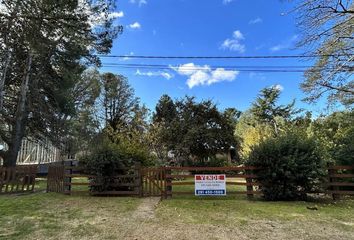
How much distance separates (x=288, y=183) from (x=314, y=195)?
6.37 ft

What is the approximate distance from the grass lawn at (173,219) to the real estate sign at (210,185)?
255 mm

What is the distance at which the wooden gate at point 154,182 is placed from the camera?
31.5 feet

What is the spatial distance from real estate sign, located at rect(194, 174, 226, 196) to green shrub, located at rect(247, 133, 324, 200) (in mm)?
1248

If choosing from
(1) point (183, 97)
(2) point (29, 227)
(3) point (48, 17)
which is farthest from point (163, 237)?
(1) point (183, 97)

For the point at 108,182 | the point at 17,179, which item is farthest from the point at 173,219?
the point at 17,179

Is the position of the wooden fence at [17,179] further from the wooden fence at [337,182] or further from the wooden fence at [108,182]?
the wooden fence at [337,182]

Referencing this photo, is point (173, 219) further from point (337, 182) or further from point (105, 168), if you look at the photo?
point (337, 182)

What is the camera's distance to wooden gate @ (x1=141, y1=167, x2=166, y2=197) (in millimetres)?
9592

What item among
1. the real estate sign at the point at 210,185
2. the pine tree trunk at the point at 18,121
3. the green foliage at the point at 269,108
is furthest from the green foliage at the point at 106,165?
the green foliage at the point at 269,108

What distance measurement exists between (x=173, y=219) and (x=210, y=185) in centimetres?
292

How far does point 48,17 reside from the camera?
7930 millimetres

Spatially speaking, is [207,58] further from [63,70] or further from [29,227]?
[29,227]

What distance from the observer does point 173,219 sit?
6570 mm

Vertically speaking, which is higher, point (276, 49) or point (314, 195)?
point (276, 49)
